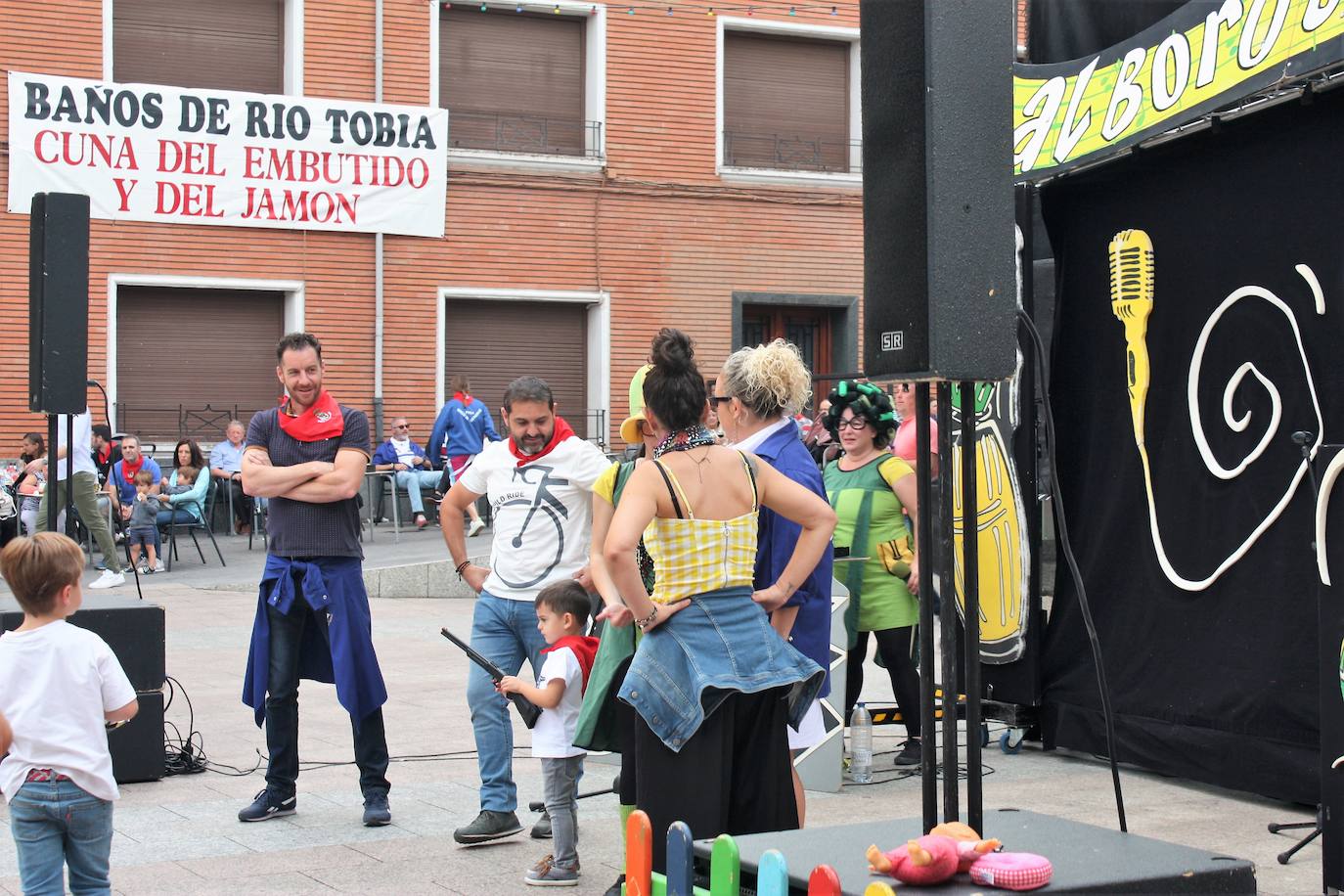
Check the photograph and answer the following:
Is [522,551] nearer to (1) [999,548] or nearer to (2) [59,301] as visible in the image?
(2) [59,301]

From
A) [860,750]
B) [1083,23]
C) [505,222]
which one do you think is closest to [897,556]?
[860,750]

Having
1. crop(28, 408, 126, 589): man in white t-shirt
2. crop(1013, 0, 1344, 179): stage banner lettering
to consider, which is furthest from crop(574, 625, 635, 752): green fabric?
crop(28, 408, 126, 589): man in white t-shirt

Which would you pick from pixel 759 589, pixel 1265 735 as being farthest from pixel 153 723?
pixel 1265 735

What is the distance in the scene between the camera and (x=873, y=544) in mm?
7816

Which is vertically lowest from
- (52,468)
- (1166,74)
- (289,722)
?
(289,722)

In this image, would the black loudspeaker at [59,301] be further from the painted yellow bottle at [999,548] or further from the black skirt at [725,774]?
the painted yellow bottle at [999,548]

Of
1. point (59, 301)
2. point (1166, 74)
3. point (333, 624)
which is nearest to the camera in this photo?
point (333, 624)

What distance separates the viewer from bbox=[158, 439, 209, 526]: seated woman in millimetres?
17078

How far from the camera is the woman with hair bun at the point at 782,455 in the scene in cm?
548

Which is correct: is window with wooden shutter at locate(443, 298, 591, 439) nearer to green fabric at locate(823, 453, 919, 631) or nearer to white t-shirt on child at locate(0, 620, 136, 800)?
green fabric at locate(823, 453, 919, 631)

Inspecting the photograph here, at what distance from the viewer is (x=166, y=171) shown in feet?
67.5

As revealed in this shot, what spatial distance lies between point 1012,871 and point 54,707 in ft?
8.59

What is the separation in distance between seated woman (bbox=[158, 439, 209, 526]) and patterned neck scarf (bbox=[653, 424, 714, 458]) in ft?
42.9

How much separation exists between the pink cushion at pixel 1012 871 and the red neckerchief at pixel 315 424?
3919mm
